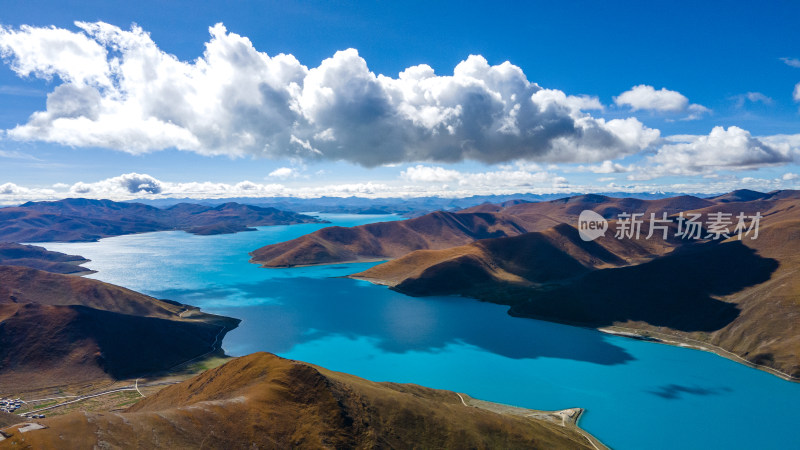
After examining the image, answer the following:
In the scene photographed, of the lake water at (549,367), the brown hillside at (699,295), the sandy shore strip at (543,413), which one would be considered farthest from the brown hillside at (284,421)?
the brown hillside at (699,295)

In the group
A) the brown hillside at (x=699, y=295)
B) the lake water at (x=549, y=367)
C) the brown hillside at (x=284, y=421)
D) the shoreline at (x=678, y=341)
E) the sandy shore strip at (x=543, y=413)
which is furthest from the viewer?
the brown hillside at (x=699, y=295)

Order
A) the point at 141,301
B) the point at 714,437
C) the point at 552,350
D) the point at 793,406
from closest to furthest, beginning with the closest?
1. the point at 714,437
2. the point at 793,406
3. the point at 552,350
4. the point at 141,301

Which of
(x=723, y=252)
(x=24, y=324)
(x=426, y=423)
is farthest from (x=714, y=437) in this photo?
(x=24, y=324)

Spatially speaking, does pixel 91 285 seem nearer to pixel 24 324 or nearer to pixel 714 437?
pixel 24 324

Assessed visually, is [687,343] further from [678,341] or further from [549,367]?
[549,367]

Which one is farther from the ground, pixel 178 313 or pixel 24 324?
pixel 24 324

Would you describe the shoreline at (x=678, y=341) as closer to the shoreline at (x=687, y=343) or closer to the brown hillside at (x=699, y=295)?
the shoreline at (x=687, y=343)
